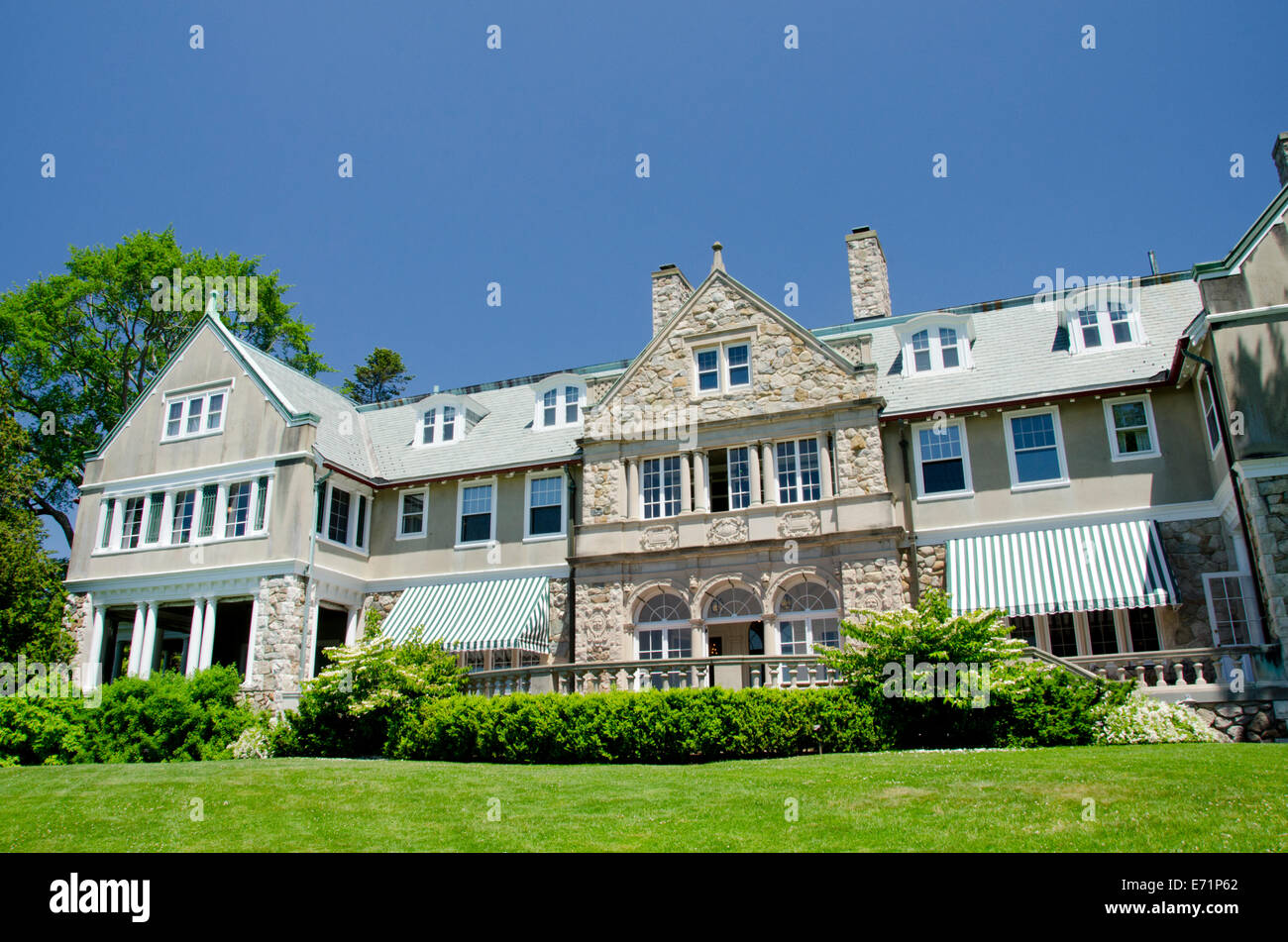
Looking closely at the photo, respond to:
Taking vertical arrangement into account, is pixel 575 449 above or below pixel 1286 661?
above

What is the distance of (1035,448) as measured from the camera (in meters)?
24.1

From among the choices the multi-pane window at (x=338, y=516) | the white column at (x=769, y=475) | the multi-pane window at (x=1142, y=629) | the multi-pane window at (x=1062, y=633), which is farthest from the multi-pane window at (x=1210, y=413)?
the multi-pane window at (x=338, y=516)

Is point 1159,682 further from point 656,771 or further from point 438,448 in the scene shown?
point 438,448

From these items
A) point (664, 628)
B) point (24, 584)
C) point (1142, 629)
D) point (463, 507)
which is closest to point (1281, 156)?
point (1142, 629)

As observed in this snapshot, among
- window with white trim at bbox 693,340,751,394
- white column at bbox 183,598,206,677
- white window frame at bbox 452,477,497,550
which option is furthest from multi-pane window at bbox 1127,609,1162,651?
white column at bbox 183,598,206,677

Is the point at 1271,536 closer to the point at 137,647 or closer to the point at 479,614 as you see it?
the point at 479,614

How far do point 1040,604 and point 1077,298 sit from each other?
30.9 ft

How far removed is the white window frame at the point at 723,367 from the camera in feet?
86.7

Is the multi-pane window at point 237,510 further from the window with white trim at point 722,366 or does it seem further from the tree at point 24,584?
the window with white trim at point 722,366

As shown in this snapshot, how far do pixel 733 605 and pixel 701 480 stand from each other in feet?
11.4

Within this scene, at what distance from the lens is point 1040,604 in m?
21.4

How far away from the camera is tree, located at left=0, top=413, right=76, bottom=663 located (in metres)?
27.1

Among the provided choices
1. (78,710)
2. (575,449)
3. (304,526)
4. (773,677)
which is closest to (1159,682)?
(773,677)
